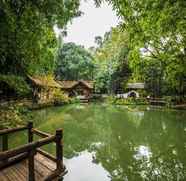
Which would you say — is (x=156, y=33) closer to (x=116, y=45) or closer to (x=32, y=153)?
(x=32, y=153)

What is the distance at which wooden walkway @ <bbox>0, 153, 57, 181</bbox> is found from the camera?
4.10 metres

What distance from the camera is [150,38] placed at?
15141mm

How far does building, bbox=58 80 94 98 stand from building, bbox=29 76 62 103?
9230 mm

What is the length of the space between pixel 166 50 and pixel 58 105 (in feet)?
49.9

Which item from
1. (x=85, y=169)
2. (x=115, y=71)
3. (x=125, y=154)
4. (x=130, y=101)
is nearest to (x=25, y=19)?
(x=85, y=169)

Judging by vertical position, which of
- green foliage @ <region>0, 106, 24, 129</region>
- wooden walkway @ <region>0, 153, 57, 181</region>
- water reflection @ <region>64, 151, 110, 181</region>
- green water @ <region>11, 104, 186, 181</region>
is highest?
green foliage @ <region>0, 106, 24, 129</region>

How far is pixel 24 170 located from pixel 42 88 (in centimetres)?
2417

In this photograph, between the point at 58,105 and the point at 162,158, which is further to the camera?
the point at 58,105

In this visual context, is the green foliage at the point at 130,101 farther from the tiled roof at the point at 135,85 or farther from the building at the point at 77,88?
the building at the point at 77,88

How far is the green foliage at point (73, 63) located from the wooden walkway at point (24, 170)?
37539mm

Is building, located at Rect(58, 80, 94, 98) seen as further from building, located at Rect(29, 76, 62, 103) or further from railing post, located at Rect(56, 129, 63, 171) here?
railing post, located at Rect(56, 129, 63, 171)

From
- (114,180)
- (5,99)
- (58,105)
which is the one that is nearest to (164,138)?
(114,180)

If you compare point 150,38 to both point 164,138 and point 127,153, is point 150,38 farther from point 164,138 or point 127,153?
point 127,153

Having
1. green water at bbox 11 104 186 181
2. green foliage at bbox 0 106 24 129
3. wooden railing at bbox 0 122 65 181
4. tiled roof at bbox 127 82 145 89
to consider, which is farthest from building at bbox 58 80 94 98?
wooden railing at bbox 0 122 65 181
